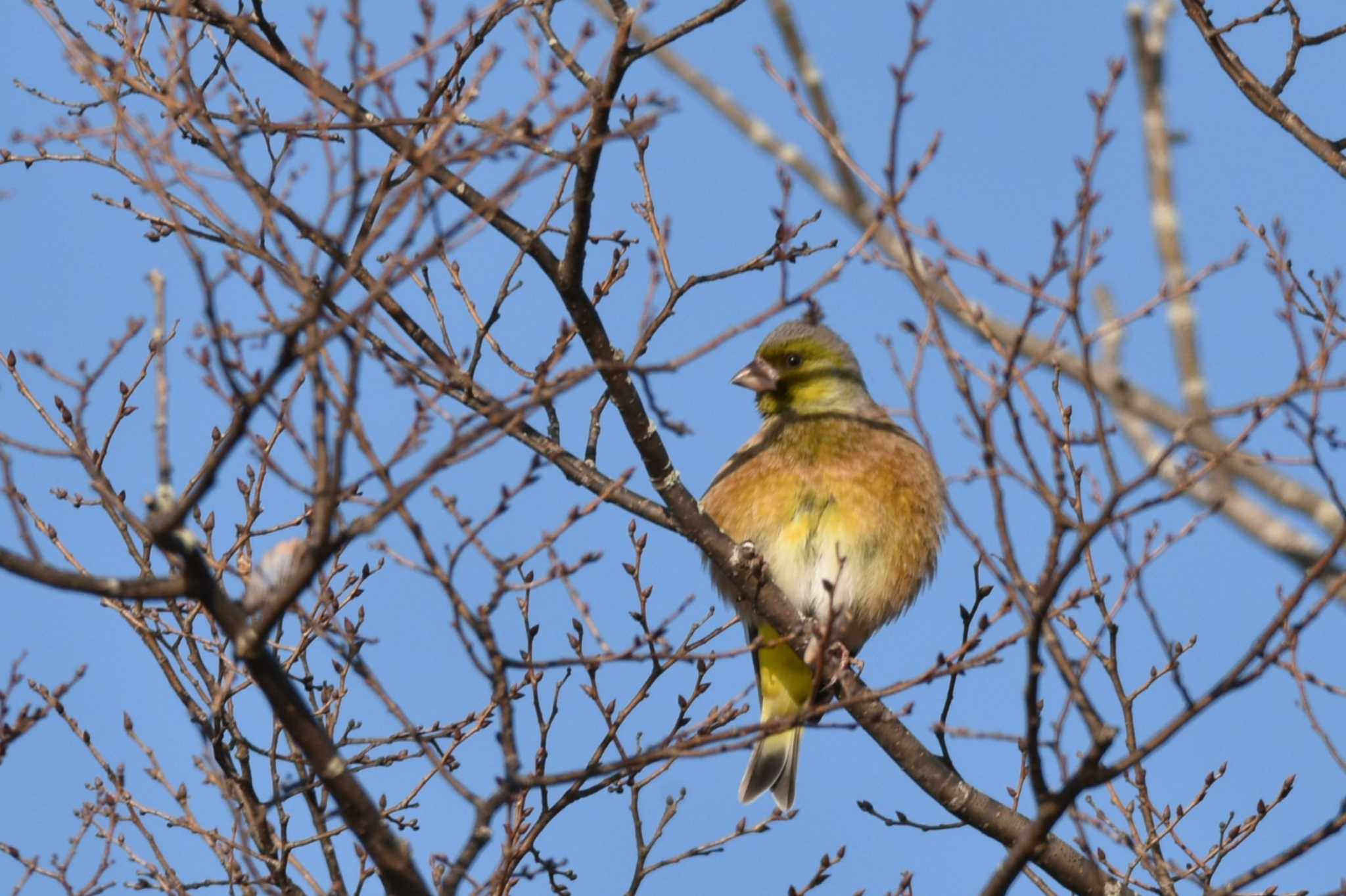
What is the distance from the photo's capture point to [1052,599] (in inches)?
135

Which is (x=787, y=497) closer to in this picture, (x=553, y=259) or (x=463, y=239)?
(x=553, y=259)

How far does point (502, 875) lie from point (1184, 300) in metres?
5.53

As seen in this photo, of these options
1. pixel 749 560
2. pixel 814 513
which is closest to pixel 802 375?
pixel 814 513

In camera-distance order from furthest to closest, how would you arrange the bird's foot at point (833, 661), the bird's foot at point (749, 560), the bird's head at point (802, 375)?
the bird's head at point (802, 375), the bird's foot at point (749, 560), the bird's foot at point (833, 661)

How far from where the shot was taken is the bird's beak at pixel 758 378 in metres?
6.79

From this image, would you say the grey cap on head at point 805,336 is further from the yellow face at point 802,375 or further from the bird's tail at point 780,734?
the bird's tail at point 780,734

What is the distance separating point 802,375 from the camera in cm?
682

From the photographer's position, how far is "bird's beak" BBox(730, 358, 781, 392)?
679 centimetres

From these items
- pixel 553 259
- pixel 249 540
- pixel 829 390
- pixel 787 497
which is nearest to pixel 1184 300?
pixel 829 390

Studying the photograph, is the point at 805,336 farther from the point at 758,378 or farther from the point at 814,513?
the point at 814,513

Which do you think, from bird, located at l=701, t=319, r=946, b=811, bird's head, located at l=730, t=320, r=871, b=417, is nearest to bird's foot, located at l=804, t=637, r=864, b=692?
bird, located at l=701, t=319, r=946, b=811

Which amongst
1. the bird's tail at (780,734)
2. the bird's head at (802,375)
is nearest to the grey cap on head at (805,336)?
the bird's head at (802,375)

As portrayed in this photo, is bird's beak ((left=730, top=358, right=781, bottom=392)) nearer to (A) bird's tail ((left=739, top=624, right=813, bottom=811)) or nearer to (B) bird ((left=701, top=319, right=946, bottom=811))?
(B) bird ((left=701, top=319, right=946, bottom=811))

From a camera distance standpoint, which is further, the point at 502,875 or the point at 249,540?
the point at 249,540
